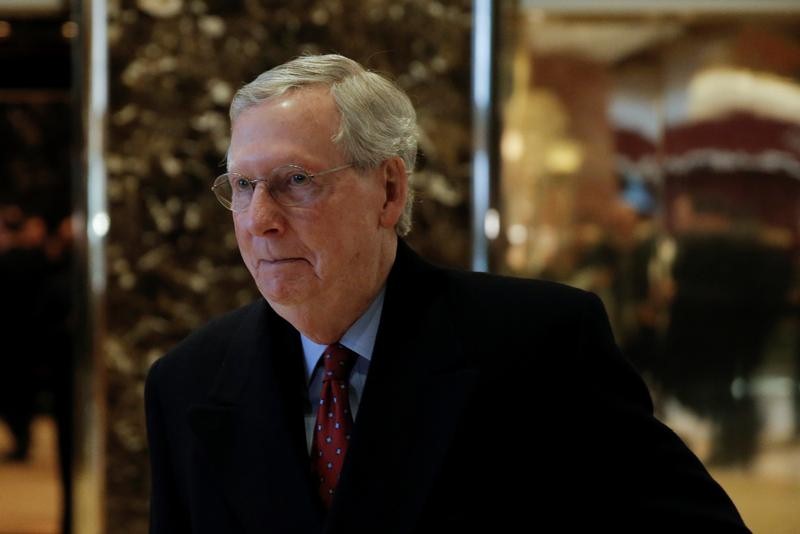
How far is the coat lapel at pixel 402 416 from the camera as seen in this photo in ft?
5.28

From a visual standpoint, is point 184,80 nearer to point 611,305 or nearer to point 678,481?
point 611,305

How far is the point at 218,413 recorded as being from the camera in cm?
175

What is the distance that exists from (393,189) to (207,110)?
282 cm

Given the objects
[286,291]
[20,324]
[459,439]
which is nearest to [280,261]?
[286,291]

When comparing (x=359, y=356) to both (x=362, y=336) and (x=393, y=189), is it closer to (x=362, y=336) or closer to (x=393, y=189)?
(x=362, y=336)

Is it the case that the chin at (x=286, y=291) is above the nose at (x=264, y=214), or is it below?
below

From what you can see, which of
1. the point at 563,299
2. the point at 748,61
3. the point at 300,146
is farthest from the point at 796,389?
the point at 300,146

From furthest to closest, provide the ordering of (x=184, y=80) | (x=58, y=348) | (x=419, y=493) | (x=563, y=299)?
(x=58, y=348), (x=184, y=80), (x=563, y=299), (x=419, y=493)

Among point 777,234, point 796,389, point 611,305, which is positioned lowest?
point 796,389

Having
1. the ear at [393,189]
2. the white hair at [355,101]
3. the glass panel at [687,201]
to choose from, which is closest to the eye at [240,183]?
the white hair at [355,101]

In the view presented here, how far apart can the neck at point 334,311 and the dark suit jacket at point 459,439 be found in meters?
0.04

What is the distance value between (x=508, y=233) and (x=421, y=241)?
46 centimetres

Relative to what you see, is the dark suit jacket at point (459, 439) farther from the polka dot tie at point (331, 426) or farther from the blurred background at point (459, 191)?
the blurred background at point (459, 191)

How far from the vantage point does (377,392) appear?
1678 mm
